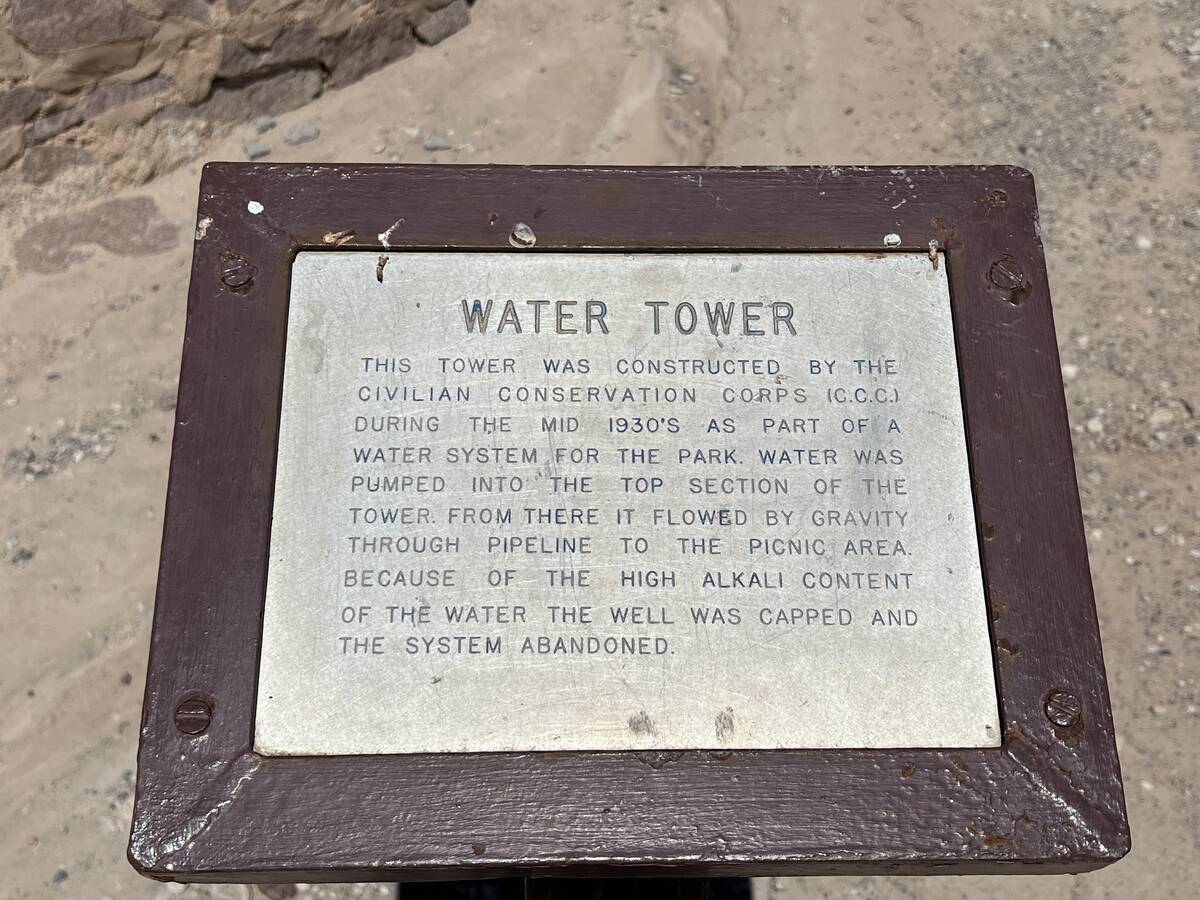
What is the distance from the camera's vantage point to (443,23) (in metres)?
3.70

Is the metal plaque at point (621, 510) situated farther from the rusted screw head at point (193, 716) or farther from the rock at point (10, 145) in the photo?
the rock at point (10, 145)

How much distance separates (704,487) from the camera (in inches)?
66.7

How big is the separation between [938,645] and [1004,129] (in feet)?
8.46

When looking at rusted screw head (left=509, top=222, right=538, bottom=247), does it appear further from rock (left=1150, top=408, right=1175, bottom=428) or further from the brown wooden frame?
rock (left=1150, top=408, right=1175, bottom=428)

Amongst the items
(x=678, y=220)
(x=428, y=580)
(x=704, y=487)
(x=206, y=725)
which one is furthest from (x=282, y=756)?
(x=678, y=220)

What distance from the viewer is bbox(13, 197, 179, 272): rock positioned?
3260mm

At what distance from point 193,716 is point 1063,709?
1426mm

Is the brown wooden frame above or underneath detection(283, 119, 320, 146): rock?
underneath

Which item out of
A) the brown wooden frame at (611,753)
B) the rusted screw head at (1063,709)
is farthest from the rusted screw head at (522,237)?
the rusted screw head at (1063,709)

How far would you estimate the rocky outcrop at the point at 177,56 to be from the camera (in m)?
3.12

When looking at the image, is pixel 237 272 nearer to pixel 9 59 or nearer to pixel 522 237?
pixel 522 237

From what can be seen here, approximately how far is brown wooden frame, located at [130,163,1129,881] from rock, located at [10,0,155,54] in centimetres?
169

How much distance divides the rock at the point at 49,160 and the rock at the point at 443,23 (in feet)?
4.16

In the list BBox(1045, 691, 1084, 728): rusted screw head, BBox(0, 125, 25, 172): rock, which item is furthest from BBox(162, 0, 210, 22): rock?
BBox(1045, 691, 1084, 728): rusted screw head
